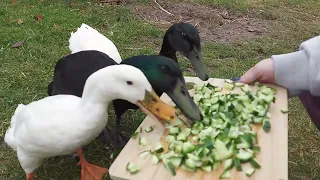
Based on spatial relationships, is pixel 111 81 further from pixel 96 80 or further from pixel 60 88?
pixel 60 88

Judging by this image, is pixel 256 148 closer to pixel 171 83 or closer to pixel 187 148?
pixel 187 148

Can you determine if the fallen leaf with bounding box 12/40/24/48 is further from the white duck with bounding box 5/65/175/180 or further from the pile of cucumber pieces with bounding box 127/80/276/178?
the pile of cucumber pieces with bounding box 127/80/276/178

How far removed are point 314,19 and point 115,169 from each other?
370cm

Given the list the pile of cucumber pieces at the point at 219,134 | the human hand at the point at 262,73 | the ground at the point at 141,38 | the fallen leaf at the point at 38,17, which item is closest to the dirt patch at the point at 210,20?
the ground at the point at 141,38

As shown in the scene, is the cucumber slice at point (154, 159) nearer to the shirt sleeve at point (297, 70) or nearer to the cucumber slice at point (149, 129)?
the cucumber slice at point (149, 129)

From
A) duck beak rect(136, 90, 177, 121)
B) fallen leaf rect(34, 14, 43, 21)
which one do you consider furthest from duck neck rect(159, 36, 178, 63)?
fallen leaf rect(34, 14, 43, 21)

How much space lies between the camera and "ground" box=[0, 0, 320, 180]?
8.29 ft

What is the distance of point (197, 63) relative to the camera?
228 centimetres

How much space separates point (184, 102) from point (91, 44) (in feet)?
3.51

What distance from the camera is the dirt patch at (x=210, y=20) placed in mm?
4082

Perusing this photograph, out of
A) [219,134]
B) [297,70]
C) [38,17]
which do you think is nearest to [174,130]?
[219,134]

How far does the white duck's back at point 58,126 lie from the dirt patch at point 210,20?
7.56 ft

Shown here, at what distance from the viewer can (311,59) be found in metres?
1.99

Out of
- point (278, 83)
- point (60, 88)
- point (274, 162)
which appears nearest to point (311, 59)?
point (278, 83)
